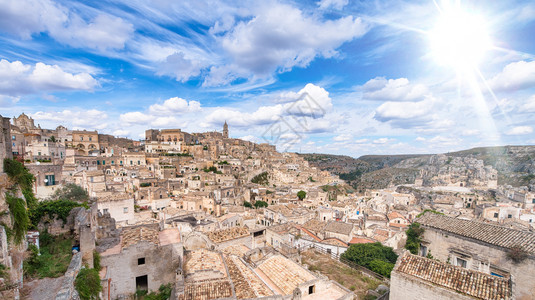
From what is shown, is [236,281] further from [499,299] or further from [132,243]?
[499,299]

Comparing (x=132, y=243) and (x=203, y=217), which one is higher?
(x=132, y=243)

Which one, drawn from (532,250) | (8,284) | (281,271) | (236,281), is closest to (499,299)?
(532,250)

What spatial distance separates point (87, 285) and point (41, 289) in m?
1.41

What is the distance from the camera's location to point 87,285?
8219 mm

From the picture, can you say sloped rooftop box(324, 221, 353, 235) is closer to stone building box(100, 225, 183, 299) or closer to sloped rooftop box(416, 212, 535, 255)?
sloped rooftop box(416, 212, 535, 255)

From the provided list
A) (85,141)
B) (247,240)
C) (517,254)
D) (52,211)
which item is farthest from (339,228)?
(85,141)

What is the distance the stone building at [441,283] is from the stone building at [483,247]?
1.24 meters

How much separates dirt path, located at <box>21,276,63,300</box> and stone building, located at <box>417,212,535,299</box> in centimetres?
1737

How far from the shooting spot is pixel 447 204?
51750 millimetres

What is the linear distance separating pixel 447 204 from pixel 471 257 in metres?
48.8

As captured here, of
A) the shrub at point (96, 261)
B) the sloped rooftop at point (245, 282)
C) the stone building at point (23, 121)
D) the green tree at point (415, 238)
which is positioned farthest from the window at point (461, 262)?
the stone building at point (23, 121)

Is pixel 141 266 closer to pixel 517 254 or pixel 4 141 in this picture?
pixel 4 141

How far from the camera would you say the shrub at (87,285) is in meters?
7.87

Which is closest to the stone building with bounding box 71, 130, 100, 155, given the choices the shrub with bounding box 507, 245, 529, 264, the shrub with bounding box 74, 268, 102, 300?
the shrub with bounding box 74, 268, 102, 300
